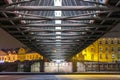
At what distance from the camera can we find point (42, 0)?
2389 cm

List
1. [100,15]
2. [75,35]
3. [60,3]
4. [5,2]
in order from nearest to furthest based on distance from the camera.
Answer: [5,2], [60,3], [100,15], [75,35]

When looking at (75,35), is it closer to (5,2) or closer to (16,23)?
(16,23)

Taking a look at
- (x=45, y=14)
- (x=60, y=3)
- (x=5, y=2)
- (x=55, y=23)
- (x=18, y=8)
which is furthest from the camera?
(x=55, y=23)

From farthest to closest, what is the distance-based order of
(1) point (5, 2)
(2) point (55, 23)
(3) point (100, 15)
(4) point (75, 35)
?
(4) point (75, 35)
(2) point (55, 23)
(3) point (100, 15)
(1) point (5, 2)

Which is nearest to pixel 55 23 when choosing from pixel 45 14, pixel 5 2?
pixel 45 14

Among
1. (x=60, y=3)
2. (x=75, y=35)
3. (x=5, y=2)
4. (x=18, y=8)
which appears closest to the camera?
(x=5, y=2)

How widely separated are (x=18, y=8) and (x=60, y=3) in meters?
2.91

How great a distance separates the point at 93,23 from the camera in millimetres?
27344

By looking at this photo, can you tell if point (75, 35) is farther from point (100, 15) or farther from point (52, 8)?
point (52, 8)

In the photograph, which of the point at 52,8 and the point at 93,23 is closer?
the point at 52,8

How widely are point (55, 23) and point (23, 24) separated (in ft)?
9.07

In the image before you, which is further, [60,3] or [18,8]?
[60,3]

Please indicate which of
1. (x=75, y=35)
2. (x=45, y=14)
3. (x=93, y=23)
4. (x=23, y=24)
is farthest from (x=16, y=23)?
(x=75, y=35)

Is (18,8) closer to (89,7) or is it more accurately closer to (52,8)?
(52,8)
